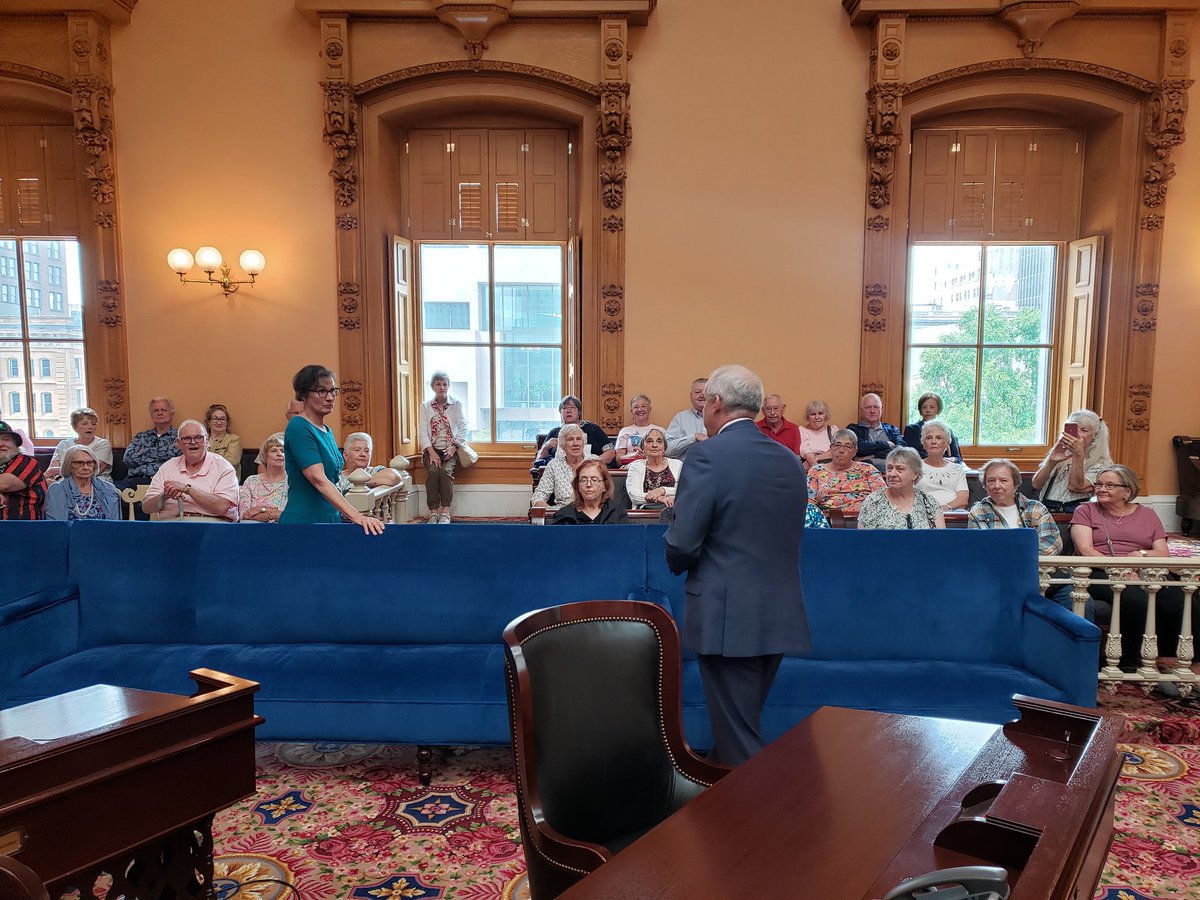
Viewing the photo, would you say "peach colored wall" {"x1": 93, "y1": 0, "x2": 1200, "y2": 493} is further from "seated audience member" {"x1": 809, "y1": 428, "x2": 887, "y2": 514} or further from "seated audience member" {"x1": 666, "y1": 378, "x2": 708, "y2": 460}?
"seated audience member" {"x1": 809, "y1": 428, "x2": 887, "y2": 514}

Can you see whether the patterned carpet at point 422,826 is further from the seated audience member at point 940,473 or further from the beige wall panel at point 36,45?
the beige wall panel at point 36,45

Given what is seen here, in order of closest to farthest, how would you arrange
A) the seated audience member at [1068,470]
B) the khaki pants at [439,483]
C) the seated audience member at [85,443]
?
the seated audience member at [1068,470]
the seated audience member at [85,443]
the khaki pants at [439,483]

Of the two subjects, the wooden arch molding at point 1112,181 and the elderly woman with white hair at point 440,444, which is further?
the elderly woman with white hair at point 440,444

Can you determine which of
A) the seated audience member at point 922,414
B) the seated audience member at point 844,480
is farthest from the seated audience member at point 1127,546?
the seated audience member at point 922,414

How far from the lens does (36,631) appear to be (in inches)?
134

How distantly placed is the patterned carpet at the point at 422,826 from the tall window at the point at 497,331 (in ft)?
18.4

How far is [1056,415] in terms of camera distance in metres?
8.80

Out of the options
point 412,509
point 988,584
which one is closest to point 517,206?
point 412,509

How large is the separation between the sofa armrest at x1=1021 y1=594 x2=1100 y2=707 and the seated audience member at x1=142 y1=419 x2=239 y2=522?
13.5 feet

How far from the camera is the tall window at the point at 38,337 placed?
875 centimetres

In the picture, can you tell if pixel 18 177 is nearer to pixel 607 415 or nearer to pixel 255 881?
pixel 607 415

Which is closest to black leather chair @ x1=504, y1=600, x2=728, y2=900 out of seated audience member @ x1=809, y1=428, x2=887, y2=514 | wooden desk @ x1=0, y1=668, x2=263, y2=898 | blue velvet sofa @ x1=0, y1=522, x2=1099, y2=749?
wooden desk @ x1=0, y1=668, x2=263, y2=898

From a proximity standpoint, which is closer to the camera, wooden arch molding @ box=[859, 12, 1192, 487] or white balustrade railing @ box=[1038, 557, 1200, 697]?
white balustrade railing @ box=[1038, 557, 1200, 697]

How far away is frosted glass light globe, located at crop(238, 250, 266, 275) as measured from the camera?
26.4ft
